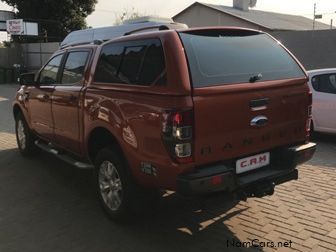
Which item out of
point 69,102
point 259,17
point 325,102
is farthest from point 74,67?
point 259,17

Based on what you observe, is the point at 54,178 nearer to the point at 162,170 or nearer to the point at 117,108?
the point at 117,108

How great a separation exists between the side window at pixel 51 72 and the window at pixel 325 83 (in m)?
5.09

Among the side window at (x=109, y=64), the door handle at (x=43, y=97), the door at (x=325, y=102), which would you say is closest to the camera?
the side window at (x=109, y=64)

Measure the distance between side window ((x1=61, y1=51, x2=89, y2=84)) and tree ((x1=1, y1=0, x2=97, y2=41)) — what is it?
29814 millimetres

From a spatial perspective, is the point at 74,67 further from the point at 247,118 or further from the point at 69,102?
the point at 247,118

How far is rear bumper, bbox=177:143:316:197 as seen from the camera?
379 centimetres

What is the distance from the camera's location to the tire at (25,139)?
767 cm

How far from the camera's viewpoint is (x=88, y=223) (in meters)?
4.88

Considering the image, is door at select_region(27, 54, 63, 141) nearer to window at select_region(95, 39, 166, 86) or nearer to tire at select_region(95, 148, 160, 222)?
window at select_region(95, 39, 166, 86)

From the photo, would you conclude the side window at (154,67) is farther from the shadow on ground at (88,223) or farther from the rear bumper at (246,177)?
the shadow on ground at (88,223)

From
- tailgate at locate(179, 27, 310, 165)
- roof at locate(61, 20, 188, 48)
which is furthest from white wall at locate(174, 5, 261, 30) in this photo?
tailgate at locate(179, 27, 310, 165)

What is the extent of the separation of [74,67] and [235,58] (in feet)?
7.66

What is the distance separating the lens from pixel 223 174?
3.89 metres

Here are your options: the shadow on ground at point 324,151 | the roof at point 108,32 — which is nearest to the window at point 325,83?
the shadow on ground at point 324,151
